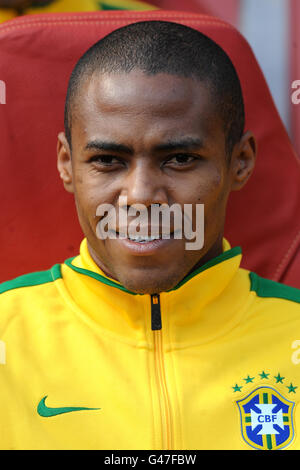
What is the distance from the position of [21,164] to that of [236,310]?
0.60 meters

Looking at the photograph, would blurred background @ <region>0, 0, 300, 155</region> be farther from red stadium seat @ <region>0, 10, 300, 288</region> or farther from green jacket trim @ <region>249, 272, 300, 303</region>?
green jacket trim @ <region>249, 272, 300, 303</region>

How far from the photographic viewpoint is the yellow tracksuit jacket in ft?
3.70

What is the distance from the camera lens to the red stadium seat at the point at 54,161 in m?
1.54

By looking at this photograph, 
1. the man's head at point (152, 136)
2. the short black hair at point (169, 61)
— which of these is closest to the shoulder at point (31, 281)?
the man's head at point (152, 136)

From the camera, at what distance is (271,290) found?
1378 millimetres

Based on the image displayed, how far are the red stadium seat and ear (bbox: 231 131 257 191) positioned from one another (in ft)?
0.84

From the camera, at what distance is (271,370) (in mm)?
1227

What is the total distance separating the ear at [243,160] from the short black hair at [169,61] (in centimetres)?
3

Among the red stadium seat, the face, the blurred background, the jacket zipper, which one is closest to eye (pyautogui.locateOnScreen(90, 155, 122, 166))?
the face

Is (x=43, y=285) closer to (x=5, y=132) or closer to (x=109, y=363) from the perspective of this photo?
(x=109, y=363)

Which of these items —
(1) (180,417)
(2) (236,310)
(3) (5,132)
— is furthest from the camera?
(3) (5,132)

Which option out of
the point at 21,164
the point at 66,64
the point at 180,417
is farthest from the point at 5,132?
the point at 180,417

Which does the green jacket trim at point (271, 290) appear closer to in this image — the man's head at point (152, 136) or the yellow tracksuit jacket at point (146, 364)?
the yellow tracksuit jacket at point (146, 364)

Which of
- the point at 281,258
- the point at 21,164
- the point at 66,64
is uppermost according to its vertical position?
the point at 66,64
